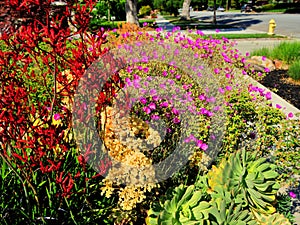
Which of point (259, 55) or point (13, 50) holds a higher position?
point (13, 50)

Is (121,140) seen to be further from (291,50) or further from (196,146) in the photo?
(291,50)

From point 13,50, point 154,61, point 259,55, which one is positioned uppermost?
point 13,50

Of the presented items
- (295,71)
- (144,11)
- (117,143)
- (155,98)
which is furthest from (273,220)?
(144,11)

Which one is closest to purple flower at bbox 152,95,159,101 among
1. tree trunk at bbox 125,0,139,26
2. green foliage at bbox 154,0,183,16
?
tree trunk at bbox 125,0,139,26

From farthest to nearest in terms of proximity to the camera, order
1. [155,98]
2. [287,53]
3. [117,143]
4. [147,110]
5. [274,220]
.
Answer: [287,53]
[155,98]
[147,110]
[117,143]
[274,220]

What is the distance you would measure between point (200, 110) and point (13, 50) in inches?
74.9

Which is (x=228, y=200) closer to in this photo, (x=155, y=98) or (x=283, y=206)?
(x=283, y=206)

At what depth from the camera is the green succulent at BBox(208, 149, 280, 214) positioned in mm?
1907

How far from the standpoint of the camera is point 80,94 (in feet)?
6.28

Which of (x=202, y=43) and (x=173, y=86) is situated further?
(x=202, y=43)

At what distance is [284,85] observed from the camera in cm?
727

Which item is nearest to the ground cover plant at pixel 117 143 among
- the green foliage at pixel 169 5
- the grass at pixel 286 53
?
the grass at pixel 286 53

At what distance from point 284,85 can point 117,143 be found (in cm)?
610

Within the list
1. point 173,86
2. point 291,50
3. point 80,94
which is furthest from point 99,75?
point 291,50
